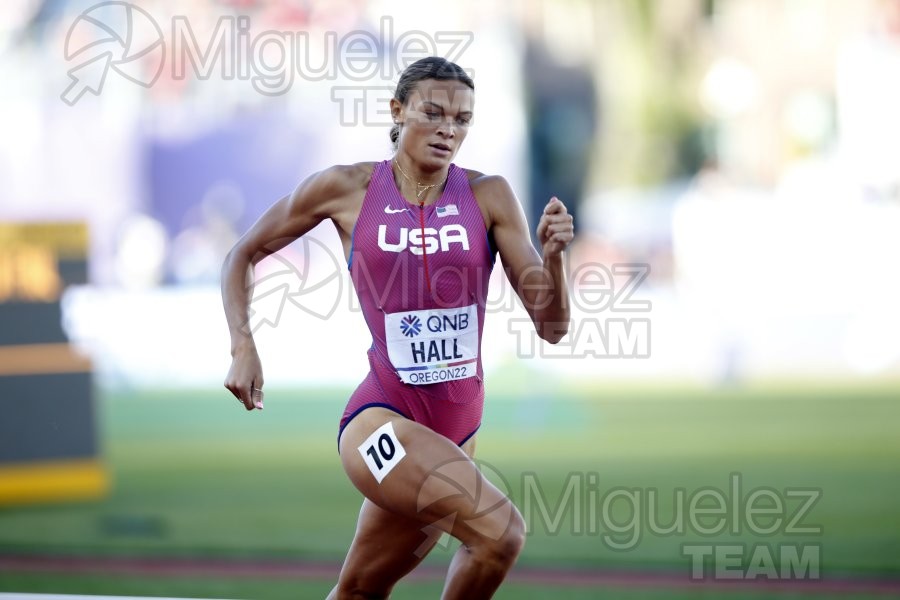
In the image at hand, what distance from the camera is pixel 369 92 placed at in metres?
16.4

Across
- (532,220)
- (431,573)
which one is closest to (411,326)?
(431,573)

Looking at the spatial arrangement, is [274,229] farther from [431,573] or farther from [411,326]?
[431,573]

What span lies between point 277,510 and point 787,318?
9.61 metres

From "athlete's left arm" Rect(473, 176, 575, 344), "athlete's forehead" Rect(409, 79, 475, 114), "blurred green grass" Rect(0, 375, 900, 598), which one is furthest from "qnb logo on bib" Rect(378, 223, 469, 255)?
"blurred green grass" Rect(0, 375, 900, 598)

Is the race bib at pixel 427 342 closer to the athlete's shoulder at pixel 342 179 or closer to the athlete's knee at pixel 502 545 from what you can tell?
the athlete's shoulder at pixel 342 179

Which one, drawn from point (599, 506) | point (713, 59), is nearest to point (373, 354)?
point (599, 506)

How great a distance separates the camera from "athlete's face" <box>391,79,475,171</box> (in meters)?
3.85

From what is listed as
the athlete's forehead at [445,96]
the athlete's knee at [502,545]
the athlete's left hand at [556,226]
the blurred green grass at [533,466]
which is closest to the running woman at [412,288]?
the athlete's forehead at [445,96]

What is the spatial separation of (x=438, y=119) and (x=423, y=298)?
1.83ft

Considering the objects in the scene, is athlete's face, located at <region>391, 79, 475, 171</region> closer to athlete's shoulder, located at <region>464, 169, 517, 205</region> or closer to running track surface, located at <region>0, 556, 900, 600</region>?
athlete's shoulder, located at <region>464, 169, 517, 205</region>

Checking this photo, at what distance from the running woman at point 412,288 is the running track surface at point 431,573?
2870 millimetres

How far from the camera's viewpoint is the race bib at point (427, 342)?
12.8 ft

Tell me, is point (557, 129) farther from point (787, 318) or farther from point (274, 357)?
point (274, 357)

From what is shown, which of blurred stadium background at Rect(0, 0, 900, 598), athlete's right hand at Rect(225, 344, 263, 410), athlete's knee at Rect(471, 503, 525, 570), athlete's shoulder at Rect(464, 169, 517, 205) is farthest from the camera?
blurred stadium background at Rect(0, 0, 900, 598)
